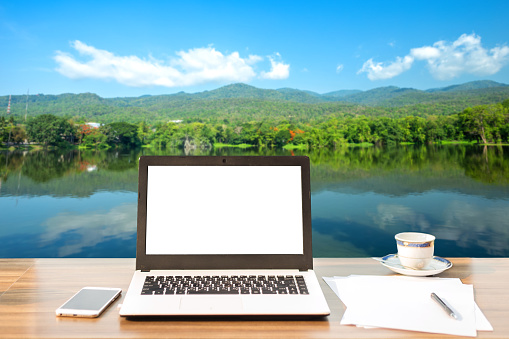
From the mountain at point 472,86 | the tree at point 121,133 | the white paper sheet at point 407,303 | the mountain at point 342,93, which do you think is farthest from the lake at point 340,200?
the white paper sheet at point 407,303

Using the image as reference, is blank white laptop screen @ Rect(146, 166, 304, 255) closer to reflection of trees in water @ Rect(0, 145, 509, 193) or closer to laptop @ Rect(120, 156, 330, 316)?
laptop @ Rect(120, 156, 330, 316)

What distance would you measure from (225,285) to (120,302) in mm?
225

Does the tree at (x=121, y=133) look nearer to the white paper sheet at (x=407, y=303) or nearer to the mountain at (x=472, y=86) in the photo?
the mountain at (x=472, y=86)

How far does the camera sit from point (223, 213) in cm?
96

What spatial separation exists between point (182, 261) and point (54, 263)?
1.49 ft

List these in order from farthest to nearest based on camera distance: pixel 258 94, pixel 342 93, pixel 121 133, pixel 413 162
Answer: pixel 342 93
pixel 258 94
pixel 413 162
pixel 121 133

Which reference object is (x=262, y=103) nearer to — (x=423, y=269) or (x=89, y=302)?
(x=423, y=269)

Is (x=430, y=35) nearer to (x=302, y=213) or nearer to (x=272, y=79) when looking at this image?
(x=272, y=79)

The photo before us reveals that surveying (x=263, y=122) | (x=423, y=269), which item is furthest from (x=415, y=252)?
(x=263, y=122)

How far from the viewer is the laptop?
923 millimetres

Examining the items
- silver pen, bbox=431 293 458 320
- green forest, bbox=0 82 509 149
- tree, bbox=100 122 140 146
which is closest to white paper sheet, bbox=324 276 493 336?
silver pen, bbox=431 293 458 320

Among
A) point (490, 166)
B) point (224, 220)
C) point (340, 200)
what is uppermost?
point (490, 166)

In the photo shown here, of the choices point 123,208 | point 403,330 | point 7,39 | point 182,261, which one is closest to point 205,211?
point 182,261

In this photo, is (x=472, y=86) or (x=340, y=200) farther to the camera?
(x=472, y=86)
